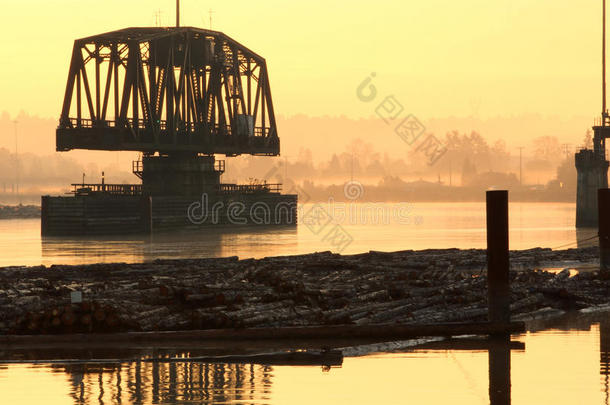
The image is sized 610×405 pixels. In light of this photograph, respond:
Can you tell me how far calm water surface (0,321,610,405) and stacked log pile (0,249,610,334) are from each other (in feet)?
9.60

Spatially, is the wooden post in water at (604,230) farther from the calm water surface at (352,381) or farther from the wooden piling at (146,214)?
the wooden piling at (146,214)

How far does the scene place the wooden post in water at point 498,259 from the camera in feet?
75.9

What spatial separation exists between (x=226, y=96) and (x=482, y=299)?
3318 inches

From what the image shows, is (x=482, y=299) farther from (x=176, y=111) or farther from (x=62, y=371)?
(x=176, y=111)

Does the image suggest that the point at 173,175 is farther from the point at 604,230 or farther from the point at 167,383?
the point at 167,383

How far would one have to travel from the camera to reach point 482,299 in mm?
Result: 26812

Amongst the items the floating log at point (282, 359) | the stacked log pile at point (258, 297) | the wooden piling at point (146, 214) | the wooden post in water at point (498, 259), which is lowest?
the floating log at point (282, 359)

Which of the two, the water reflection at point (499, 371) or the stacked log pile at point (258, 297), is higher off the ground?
the stacked log pile at point (258, 297)

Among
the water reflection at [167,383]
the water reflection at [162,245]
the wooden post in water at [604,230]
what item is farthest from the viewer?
the water reflection at [162,245]

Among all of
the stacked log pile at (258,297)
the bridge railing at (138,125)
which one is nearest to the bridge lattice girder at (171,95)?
the bridge railing at (138,125)

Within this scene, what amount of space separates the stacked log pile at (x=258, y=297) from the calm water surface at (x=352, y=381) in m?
2.93

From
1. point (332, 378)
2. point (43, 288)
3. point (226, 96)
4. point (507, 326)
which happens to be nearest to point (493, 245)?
point (507, 326)

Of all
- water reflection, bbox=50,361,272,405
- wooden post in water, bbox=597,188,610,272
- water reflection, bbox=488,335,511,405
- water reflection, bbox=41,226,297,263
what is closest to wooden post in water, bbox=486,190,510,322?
water reflection, bbox=488,335,511,405

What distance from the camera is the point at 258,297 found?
25828 millimetres
